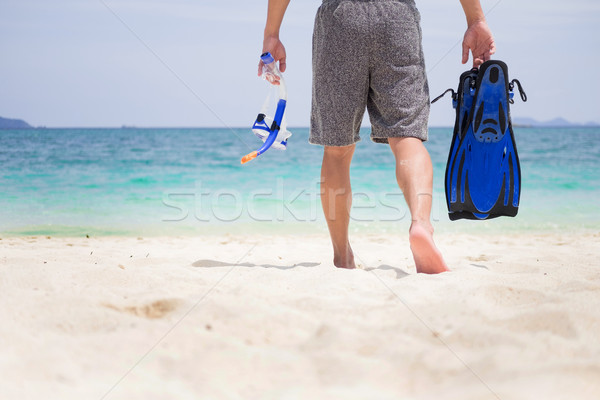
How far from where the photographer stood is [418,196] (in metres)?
1.91

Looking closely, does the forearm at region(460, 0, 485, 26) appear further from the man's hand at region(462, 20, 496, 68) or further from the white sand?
the white sand

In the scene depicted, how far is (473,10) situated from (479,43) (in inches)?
5.1

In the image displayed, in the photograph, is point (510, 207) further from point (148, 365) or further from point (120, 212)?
point (120, 212)

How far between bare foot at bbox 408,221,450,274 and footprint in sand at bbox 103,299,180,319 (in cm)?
85

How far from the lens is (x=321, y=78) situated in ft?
6.67

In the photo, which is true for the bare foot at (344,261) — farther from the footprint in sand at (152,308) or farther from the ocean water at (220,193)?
the ocean water at (220,193)

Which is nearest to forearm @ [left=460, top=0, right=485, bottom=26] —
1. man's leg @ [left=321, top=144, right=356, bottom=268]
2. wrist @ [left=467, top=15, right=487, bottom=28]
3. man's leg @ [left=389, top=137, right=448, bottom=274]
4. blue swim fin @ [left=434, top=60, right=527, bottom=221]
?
wrist @ [left=467, top=15, right=487, bottom=28]

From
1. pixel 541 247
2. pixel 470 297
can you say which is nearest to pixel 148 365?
pixel 470 297

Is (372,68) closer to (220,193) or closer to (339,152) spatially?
(339,152)

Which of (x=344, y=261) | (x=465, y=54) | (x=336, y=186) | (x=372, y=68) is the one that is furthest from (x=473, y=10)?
(x=344, y=261)

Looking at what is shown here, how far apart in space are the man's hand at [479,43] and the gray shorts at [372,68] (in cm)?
25

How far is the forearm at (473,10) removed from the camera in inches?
80.4

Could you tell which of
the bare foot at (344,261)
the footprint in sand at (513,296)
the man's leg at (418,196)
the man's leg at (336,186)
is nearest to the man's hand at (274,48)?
the man's leg at (336,186)

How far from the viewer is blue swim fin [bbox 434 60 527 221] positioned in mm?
2033
